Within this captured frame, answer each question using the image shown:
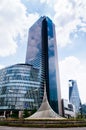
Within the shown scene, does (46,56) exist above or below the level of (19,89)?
above

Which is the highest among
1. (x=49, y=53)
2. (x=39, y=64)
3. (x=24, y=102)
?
(x=49, y=53)

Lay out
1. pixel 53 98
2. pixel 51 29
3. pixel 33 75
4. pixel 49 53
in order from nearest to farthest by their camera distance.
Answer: pixel 33 75 < pixel 53 98 < pixel 49 53 < pixel 51 29

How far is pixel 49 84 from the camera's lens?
144m

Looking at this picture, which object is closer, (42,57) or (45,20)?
(42,57)

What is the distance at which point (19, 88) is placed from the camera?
340 feet

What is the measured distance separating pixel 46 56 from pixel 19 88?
5368 centimetres

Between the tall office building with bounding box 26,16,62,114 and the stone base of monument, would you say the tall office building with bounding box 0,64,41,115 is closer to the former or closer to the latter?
the tall office building with bounding box 26,16,62,114

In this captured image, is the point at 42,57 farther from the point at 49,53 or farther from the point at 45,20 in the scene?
the point at 45,20

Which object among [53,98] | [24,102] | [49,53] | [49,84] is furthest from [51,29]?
[24,102]

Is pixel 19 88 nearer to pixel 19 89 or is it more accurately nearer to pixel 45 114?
pixel 19 89

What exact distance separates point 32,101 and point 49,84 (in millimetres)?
40953

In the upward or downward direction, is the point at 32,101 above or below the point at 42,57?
below

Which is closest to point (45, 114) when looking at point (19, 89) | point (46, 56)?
point (19, 89)

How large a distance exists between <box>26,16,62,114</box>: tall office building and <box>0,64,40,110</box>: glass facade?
24.3 meters
